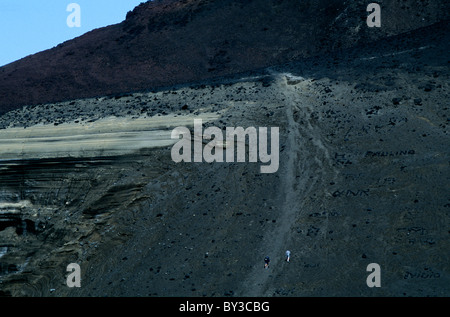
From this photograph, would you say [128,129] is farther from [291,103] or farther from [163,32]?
[163,32]

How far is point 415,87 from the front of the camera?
19734mm

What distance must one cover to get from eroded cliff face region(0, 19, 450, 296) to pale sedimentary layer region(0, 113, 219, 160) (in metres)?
0.07

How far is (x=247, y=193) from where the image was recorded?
51.9 ft

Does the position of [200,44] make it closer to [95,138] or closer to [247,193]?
[95,138]

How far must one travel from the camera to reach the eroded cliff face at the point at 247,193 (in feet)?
42.5

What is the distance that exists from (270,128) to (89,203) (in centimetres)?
643

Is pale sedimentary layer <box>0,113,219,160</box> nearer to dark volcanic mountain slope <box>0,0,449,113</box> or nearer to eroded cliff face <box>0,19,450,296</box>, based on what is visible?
eroded cliff face <box>0,19,450,296</box>

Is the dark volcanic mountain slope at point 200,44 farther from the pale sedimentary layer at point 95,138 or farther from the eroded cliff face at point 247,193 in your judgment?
the pale sedimentary layer at point 95,138

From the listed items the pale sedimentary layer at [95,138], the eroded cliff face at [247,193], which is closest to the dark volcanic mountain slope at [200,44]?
the eroded cliff face at [247,193]

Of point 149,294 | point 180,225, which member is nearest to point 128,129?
point 180,225

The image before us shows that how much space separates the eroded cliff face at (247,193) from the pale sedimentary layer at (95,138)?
66mm

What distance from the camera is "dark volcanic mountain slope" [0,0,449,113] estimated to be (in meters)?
27.1

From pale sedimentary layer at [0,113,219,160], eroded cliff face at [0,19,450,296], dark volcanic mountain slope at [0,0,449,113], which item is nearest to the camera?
eroded cliff face at [0,19,450,296]

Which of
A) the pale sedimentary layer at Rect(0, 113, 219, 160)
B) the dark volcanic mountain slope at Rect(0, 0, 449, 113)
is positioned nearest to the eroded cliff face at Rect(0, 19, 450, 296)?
the pale sedimentary layer at Rect(0, 113, 219, 160)
